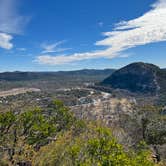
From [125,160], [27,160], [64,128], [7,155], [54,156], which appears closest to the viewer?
[125,160]

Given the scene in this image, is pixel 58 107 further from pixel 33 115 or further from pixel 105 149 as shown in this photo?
pixel 105 149

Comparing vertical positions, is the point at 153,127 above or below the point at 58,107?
below

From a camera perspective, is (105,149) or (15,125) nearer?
(105,149)

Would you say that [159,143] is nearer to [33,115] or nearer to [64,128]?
[64,128]

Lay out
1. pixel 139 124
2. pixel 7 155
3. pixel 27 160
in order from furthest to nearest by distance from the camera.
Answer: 1. pixel 139 124
2. pixel 7 155
3. pixel 27 160

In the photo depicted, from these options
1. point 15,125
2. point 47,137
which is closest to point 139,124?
point 47,137

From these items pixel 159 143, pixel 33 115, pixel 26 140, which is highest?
pixel 33 115

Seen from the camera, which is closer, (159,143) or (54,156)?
(54,156)

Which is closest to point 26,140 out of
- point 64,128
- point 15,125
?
point 15,125

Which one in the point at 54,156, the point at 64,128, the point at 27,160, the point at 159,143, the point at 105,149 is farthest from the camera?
the point at 159,143
